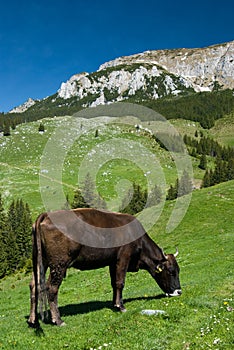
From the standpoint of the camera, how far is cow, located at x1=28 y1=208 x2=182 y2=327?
11.0 meters

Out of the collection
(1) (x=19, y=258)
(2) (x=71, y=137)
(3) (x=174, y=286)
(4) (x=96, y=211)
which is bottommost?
(1) (x=19, y=258)

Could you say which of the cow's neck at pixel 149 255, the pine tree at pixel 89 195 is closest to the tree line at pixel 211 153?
the pine tree at pixel 89 195

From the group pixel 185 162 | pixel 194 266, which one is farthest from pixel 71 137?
pixel 194 266

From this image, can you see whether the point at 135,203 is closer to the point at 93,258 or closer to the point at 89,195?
→ the point at 89,195

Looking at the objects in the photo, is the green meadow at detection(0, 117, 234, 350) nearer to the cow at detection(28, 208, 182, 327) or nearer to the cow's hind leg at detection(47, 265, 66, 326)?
the cow's hind leg at detection(47, 265, 66, 326)

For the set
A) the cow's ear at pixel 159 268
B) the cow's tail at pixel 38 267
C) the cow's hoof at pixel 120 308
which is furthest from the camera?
the cow's ear at pixel 159 268

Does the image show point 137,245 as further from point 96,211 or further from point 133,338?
point 133,338

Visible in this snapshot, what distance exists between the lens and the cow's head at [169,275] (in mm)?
13633

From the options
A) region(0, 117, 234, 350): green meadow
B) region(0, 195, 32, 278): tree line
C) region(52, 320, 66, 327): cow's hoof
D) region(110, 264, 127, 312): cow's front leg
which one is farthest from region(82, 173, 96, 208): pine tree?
region(52, 320, 66, 327): cow's hoof

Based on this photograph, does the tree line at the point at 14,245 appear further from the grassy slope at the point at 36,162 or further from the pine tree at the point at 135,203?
the pine tree at the point at 135,203

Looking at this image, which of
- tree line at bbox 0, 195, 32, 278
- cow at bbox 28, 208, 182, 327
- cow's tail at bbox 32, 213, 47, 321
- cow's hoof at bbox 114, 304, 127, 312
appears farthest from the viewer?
tree line at bbox 0, 195, 32, 278

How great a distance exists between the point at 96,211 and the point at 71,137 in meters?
159

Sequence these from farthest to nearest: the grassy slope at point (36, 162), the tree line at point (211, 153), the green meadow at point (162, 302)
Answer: the tree line at point (211, 153), the grassy slope at point (36, 162), the green meadow at point (162, 302)

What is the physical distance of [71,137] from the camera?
168375mm
